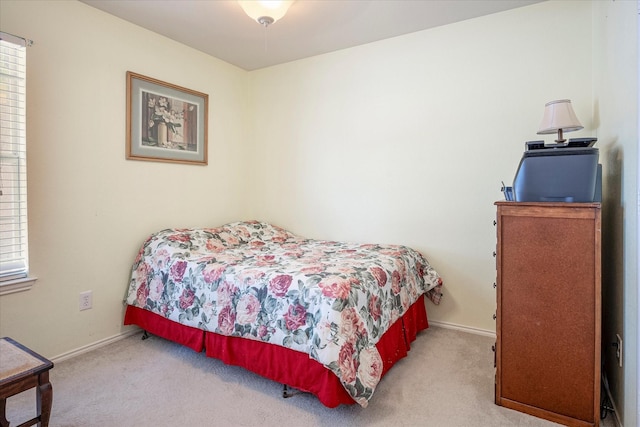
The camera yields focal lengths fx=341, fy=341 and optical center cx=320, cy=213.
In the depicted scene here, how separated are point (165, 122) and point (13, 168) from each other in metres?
1.10

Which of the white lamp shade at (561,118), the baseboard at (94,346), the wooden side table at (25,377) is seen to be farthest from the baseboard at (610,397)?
the baseboard at (94,346)

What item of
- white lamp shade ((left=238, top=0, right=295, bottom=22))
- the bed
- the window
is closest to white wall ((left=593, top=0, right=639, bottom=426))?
the bed

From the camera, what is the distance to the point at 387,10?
7.93ft

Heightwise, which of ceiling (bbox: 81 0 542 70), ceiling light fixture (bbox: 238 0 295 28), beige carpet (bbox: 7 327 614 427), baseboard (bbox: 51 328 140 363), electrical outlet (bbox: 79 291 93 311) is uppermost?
ceiling (bbox: 81 0 542 70)

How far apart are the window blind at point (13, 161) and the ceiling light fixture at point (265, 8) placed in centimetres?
134

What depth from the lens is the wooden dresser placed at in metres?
1.50

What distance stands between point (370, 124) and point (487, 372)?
207 centimetres

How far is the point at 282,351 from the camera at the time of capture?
1798mm

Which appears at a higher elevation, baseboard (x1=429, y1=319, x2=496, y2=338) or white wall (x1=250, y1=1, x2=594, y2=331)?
white wall (x1=250, y1=1, x2=594, y2=331)

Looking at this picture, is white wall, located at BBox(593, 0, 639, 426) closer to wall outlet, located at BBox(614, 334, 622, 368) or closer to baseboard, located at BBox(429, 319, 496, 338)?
wall outlet, located at BBox(614, 334, 622, 368)

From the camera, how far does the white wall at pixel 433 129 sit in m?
2.38

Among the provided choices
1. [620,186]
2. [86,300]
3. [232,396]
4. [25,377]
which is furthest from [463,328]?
[86,300]

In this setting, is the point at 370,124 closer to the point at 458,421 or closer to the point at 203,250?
the point at 203,250

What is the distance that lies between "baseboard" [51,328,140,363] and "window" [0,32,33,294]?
0.52 m
